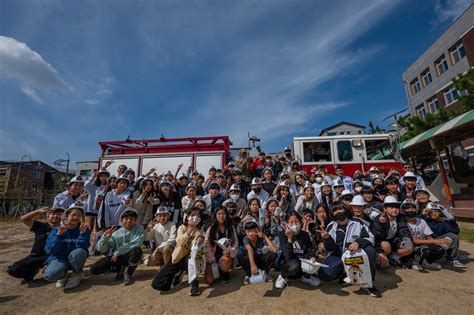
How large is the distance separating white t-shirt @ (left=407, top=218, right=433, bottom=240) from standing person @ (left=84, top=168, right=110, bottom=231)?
240 inches

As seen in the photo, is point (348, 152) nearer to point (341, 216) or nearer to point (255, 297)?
point (341, 216)

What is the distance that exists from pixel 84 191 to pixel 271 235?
4.39 metres

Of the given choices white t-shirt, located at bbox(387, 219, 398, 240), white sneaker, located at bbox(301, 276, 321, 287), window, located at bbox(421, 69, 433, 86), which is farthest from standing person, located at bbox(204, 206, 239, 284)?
window, located at bbox(421, 69, 433, 86)

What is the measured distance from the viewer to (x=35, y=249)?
3.65 metres

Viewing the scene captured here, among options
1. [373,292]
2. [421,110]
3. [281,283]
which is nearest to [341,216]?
[373,292]

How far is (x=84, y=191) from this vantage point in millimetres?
5250

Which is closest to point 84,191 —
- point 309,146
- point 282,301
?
point 282,301

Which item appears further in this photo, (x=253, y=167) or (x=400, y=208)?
(x=253, y=167)

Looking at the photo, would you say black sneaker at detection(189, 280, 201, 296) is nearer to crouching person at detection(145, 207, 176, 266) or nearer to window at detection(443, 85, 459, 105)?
crouching person at detection(145, 207, 176, 266)

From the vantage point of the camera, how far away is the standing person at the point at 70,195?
464 centimetres

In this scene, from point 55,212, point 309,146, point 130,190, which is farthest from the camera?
point 309,146

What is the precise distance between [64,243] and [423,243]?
5822 mm

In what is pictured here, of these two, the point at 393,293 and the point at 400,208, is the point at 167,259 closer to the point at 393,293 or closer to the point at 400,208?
the point at 393,293

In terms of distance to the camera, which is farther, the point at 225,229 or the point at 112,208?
the point at 112,208
